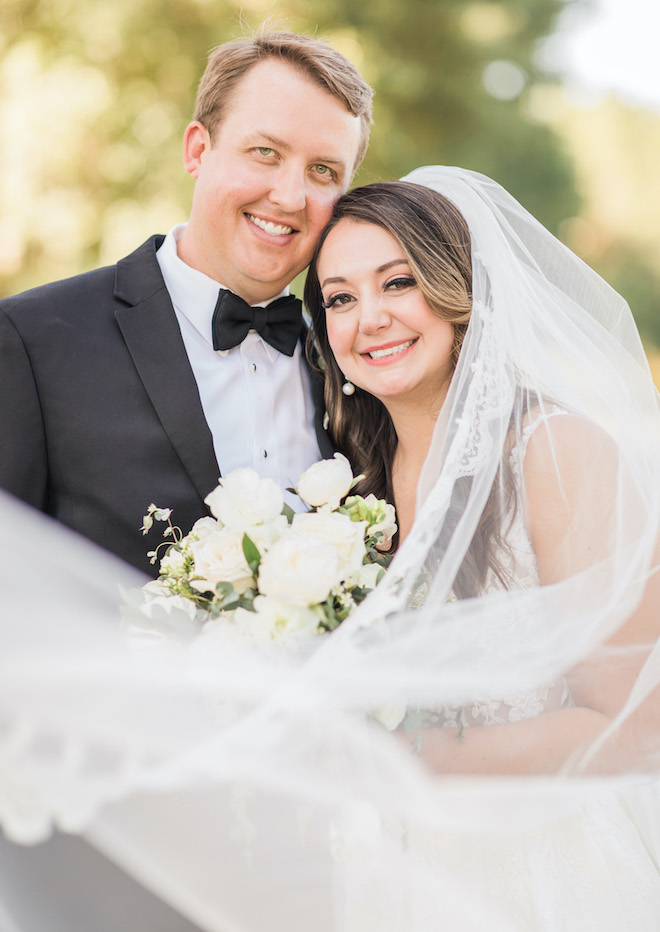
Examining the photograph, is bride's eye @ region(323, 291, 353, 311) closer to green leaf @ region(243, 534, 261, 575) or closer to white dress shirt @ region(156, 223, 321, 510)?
white dress shirt @ region(156, 223, 321, 510)

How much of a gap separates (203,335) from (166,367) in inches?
10.2

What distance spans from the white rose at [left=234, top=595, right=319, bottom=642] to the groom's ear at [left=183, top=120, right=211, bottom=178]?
5.67 ft

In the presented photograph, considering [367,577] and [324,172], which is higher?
[324,172]

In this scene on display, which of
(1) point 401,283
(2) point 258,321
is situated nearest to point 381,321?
(1) point 401,283

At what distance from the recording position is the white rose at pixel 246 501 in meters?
1.92

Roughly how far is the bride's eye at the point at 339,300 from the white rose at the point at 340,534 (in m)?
0.94

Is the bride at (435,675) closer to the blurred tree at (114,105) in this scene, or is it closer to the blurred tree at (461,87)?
the blurred tree at (114,105)

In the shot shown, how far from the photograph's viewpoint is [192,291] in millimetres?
2734

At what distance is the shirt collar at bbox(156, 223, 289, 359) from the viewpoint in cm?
272

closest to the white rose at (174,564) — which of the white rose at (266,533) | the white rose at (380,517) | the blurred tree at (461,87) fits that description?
the white rose at (266,533)

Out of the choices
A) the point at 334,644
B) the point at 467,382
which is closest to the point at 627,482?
the point at 467,382

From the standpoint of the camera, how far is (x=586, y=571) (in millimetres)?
1967

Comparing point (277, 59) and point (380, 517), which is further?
point (277, 59)

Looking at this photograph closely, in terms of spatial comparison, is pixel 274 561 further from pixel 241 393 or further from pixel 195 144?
pixel 195 144
